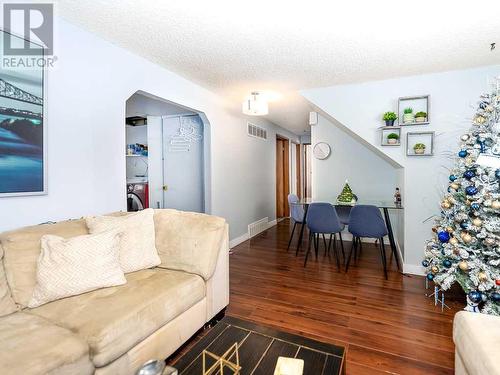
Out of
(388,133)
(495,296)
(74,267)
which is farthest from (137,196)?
(495,296)

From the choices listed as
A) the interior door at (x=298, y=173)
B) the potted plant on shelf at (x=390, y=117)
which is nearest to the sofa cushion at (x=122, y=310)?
the potted plant on shelf at (x=390, y=117)

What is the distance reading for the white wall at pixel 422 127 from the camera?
295 cm

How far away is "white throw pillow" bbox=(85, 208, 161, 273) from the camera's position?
1.85 metres

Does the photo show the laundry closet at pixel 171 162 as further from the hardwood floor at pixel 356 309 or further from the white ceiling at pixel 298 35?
the hardwood floor at pixel 356 309

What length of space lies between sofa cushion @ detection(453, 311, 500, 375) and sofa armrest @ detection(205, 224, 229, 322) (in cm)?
151

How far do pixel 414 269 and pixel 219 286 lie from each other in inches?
96.5

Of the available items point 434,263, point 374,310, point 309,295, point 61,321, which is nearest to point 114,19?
point 61,321

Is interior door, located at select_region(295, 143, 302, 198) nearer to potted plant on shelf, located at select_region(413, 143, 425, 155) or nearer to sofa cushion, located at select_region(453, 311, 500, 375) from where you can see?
potted plant on shelf, located at select_region(413, 143, 425, 155)

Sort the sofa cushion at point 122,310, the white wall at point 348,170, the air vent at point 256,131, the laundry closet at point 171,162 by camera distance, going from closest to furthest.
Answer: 1. the sofa cushion at point 122,310
2. the laundry closet at point 171,162
3. the white wall at point 348,170
4. the air vent at point 256,131

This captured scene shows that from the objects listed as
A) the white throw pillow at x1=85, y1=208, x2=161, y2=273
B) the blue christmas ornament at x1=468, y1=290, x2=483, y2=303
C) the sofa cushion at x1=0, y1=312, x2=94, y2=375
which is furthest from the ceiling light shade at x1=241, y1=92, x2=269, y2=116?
the sofa cushion at x1=0, y1=312, x2=94, y2=375

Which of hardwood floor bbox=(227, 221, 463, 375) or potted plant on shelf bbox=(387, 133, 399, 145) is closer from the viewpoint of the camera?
hardwood floor bbox=(227, 221, 463, 375)

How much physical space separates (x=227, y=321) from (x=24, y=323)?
974 millimetres

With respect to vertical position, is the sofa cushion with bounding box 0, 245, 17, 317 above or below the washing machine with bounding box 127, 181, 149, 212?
below

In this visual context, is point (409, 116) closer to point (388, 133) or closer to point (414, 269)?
point (388, 133)
